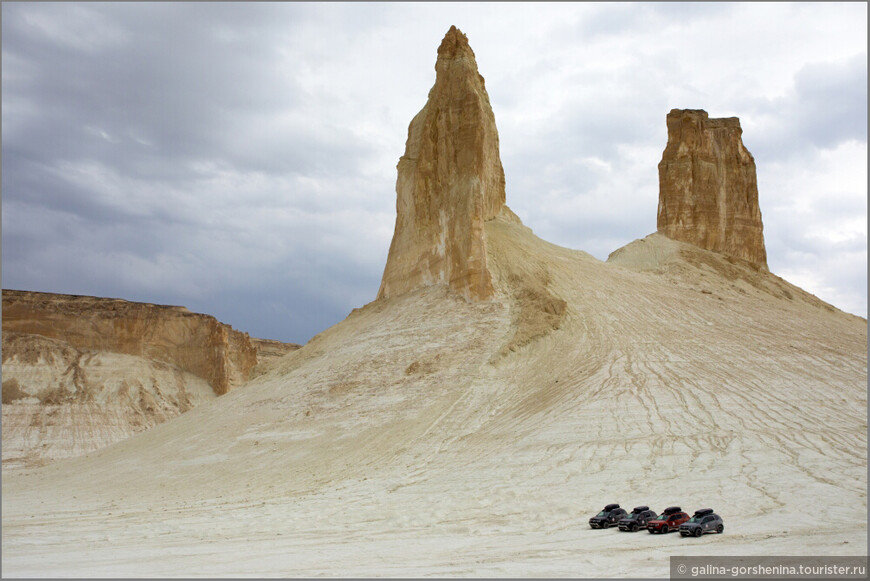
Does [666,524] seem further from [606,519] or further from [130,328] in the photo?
[130,328]

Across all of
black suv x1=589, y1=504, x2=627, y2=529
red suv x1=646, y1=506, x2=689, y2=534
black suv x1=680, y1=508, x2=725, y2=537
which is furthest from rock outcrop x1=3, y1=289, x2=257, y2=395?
black suv x1=680, y1=508, x2=725, y2=537

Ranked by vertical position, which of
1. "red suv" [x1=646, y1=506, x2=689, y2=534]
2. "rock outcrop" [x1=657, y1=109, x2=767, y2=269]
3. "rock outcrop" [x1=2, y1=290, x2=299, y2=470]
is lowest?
"red suv" [x1=646, y1=506, x2=689, y2=534]

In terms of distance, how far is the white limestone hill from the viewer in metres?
15.0

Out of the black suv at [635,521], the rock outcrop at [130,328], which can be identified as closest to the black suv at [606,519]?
the black suv at [635,521]

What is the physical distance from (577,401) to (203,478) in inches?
587

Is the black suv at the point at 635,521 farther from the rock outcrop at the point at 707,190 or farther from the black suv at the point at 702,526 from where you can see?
the rock outcrop at the point at 707,190

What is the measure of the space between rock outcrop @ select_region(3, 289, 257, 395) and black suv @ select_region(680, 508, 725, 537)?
191 ft

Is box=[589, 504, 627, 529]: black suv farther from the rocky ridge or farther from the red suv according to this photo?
the red suv

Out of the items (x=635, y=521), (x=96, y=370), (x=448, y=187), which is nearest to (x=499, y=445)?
(x=635, y=521)

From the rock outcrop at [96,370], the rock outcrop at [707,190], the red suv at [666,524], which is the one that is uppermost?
the rock outcrop at [707,190]

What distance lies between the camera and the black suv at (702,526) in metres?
15.6

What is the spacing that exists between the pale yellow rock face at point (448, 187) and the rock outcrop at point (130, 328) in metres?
29.5

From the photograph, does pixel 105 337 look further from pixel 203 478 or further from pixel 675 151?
pixel 675 151

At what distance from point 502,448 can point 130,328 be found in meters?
49.8
